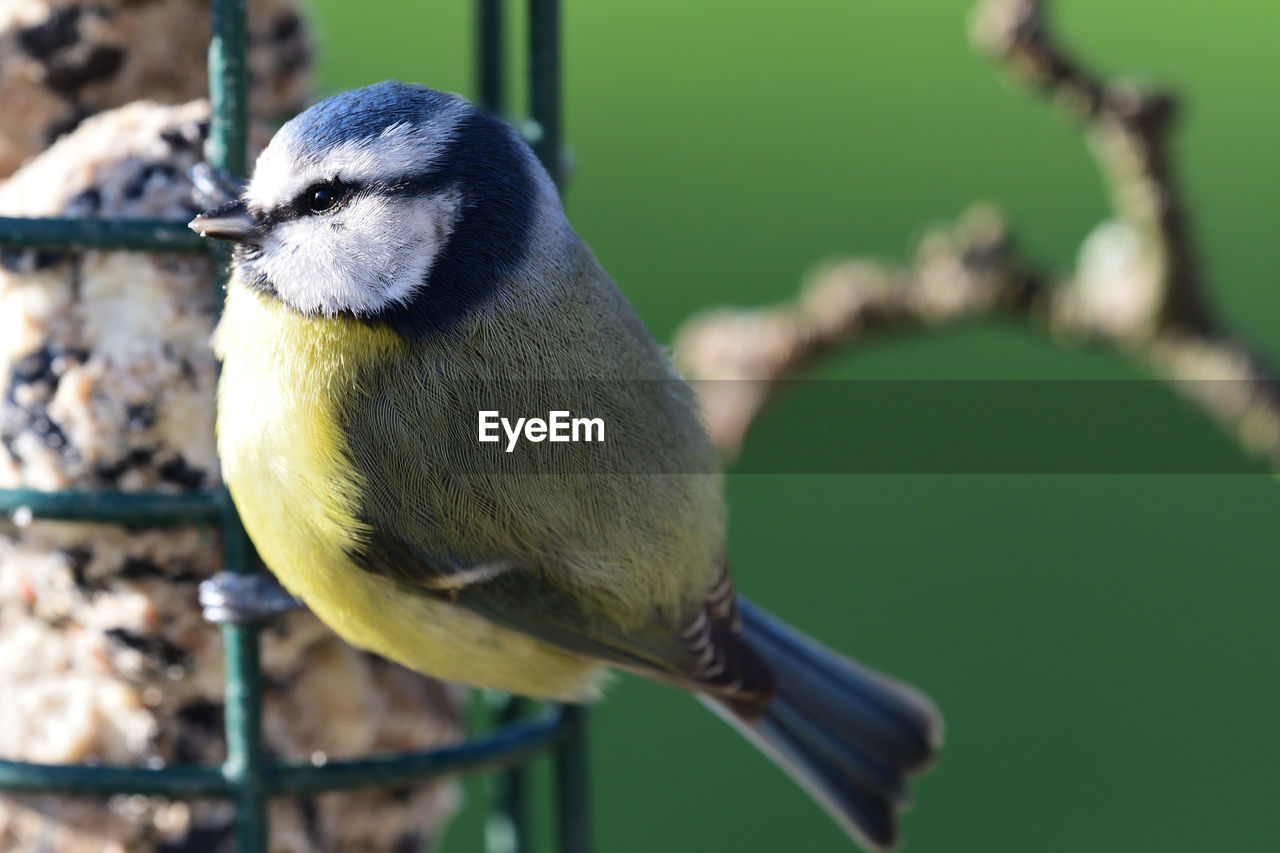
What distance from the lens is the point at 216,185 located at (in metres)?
1.47

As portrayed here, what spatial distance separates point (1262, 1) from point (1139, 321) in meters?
4.29

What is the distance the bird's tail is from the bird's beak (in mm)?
730

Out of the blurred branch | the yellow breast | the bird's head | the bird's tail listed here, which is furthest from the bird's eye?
the bird's tail

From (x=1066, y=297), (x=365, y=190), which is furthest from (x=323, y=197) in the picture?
(x=1066, y=297)

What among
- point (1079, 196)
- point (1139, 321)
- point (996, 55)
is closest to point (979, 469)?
point (1139, 321)

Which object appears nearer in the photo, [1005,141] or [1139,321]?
[1139,321]

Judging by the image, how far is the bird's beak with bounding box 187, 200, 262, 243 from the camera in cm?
133

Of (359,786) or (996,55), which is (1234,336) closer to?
(996,55)

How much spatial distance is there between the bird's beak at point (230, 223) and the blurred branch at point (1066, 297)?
1.77 ft

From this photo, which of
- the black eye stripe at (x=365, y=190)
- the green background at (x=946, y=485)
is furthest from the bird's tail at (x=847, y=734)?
the green background at (x=946, y=485)

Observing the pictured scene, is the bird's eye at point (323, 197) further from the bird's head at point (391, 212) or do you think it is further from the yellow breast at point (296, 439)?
the yellow breast at point (296, 439)

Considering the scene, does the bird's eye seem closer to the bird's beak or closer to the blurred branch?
the bird's beak

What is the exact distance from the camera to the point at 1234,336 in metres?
1.58

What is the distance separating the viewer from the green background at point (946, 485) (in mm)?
3609
